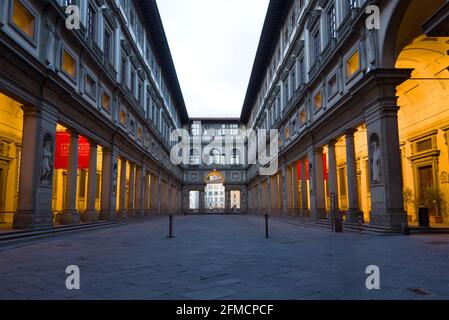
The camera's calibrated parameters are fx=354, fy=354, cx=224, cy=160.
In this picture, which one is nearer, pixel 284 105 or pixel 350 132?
pixel 350 132

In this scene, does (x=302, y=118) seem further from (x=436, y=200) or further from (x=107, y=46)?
(x=107, y=46)

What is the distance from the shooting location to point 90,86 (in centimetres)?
1934

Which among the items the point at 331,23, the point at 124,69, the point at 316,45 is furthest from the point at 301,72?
the point at 124,69

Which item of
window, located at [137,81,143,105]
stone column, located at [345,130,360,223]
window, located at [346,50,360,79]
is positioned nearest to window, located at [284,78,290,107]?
window, located at [346,50,360,79]

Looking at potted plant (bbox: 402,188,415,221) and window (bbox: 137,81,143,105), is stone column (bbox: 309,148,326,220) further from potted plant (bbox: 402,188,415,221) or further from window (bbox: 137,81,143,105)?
window (bbox: 137,81,143,105)

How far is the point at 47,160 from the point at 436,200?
1709 cm

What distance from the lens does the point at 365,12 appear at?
45.5 ft

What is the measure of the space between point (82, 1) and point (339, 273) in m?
17.4

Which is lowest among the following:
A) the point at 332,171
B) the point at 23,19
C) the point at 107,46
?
the point at 332,171

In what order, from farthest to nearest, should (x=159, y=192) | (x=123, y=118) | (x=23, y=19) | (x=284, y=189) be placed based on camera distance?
(x=159, y=192) < (x=284, y=189) < (x=123, y=118) < (x=23, y=19)

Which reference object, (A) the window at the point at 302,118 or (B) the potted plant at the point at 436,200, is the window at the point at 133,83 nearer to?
(A) the window at the point at 302,118

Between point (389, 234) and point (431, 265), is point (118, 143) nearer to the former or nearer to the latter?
point (389, 234)

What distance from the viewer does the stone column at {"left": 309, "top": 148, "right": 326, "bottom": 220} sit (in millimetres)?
21441

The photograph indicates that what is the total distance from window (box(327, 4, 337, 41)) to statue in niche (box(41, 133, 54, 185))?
14430 mm
